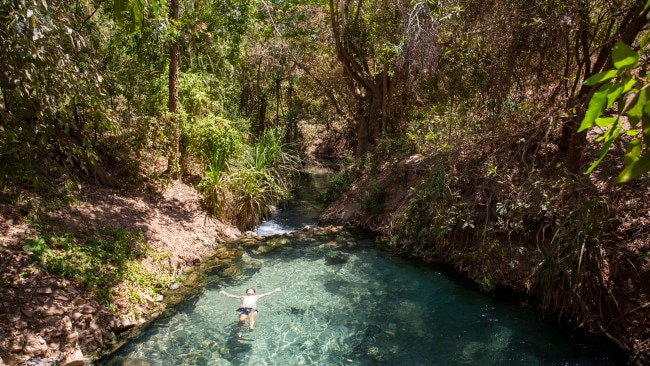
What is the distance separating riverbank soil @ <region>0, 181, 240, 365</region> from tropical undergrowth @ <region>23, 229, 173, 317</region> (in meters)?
0.10

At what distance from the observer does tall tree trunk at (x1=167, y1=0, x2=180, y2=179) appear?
877 cm

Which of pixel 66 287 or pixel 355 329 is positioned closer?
pixel 66 287

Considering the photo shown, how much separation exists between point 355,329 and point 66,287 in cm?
389

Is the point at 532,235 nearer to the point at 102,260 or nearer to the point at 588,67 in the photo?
the point at 588,67

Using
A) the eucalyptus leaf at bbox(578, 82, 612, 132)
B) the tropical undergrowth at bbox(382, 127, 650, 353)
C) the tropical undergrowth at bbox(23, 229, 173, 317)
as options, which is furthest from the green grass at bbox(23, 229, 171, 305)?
the eucalyptus leaf at bbox(578, 82, 612, 132)

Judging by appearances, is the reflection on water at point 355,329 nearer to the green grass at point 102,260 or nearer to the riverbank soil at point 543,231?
the riverbank soil at point 543,231

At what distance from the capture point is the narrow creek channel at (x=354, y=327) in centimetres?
523

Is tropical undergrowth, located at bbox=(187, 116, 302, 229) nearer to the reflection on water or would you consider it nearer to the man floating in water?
the reflection on water

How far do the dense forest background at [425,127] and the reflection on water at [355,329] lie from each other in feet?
2.00

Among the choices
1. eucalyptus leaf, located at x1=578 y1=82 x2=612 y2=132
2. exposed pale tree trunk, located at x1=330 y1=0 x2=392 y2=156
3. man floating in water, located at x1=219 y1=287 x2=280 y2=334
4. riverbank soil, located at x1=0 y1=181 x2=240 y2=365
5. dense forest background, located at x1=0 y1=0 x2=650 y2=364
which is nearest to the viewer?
eucalyptus leaf, located at x1=578 y1=82 x2=612 y2=132

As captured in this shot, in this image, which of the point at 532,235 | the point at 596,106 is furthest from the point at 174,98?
the point at 596,106

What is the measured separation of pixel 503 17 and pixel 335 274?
5.43m

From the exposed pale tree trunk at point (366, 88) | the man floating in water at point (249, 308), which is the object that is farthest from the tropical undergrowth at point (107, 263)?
the exposed pale tree trunk at point (366, 88)

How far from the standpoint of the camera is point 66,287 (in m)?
5.32
